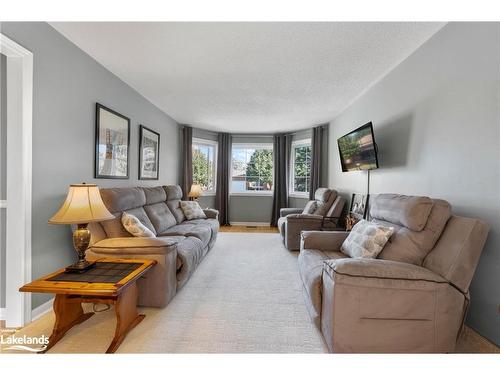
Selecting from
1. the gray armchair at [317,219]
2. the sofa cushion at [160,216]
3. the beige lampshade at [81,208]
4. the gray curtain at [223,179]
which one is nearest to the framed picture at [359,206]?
the gray armchair at [317,219]

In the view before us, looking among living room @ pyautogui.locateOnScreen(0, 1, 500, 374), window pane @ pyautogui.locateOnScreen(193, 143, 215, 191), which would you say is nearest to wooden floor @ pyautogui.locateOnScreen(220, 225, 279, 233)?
window pane @ pyautogui.locateOnScreen(193, 143, 215, 191)

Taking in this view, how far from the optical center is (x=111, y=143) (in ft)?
9.78

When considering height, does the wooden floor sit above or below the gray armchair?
below

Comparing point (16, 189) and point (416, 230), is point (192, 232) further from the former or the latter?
point (416, 230)

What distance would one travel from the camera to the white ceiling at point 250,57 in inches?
79.5

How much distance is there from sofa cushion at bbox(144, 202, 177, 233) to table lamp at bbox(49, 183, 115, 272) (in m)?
1.36

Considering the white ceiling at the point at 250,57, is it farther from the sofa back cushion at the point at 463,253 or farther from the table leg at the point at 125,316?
the table leg at the point at 125,316

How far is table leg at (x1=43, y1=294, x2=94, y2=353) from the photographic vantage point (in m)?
1.65

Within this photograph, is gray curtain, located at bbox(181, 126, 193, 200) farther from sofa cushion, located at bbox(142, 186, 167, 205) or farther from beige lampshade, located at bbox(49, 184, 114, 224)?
beige lampshade, located at bbox(49, 184, 114, 224)

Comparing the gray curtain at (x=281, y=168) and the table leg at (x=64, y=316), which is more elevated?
the gray curtain at (x=281, y=168)

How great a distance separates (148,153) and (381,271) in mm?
3729

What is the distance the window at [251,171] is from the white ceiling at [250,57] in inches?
95.8

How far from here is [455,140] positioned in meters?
1.86
